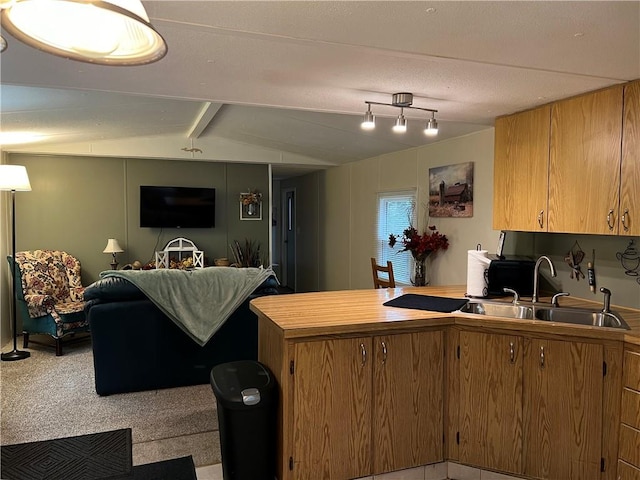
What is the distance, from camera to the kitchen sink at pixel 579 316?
8.28 feet

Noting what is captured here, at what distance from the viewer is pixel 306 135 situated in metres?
5.64

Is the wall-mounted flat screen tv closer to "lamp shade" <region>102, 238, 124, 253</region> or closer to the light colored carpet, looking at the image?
"lamp shade" <region>102, 238, 124, 253</region>

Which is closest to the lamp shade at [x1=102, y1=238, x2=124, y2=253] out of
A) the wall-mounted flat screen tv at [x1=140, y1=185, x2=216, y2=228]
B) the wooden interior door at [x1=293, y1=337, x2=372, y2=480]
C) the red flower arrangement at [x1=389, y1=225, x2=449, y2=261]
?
the wall-mounted flat screen tv at [x1=140, y1=185, x2=216, y2=228]

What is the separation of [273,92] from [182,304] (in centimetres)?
195

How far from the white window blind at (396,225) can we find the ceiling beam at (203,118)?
7.75ft

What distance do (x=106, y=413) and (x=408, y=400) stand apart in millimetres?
2306

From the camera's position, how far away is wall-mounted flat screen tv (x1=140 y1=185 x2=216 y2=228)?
654 cm

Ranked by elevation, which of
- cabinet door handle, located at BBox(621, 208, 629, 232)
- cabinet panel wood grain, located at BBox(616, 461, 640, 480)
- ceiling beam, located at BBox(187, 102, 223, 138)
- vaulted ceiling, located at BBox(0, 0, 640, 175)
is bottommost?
cabinet panel wood grain, located at BBox(616, 461, 640, 480)

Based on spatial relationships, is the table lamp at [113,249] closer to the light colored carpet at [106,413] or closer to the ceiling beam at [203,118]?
the ceiling beam at [203,118]

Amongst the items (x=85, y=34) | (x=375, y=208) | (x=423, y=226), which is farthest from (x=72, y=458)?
(x=375, y=208)

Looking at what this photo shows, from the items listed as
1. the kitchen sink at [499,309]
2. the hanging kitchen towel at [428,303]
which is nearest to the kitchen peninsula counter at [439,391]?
the hanging kitchen towel at [428,303]

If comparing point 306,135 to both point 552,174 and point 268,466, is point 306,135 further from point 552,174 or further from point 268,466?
point 268,466

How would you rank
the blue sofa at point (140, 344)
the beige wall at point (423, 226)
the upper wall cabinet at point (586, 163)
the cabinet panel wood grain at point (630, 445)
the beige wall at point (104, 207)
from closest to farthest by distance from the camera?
the cabinet panel wood grain at point (630, 445) → the upper wall cabinet at point (586, 163) → the beige wall at point (423, 226) → the blue sofa at point (140, 344) → the beige wall at point (104, 207)

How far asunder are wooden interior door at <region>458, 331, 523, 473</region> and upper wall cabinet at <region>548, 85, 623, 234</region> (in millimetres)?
870
